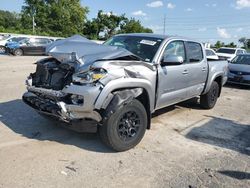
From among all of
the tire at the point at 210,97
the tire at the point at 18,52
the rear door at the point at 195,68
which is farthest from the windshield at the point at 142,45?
the tire at the point at 18,52

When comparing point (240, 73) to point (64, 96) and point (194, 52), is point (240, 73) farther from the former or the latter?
point (64, 96)

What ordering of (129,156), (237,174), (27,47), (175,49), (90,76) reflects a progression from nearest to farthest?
1. (237,174)
2. (90,76)
3. (129,156)
4. (175,49)
5. (27,47)

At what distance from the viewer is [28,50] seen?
26.9m

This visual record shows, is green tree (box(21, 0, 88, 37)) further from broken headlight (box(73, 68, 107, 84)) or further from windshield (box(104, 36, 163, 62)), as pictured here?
broken headlight (box(73, 68, 107, 84))

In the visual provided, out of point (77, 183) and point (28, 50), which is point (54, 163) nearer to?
point (77, 183)

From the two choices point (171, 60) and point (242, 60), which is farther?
point (242, 60)

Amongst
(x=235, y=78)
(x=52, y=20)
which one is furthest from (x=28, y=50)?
(x=52, y=20)

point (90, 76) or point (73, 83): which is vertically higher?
point (90, 76)

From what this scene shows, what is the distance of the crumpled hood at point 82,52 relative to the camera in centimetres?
486

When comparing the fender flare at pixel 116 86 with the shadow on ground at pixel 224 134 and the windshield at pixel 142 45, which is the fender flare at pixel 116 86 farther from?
the shadow on ground at pixel 224 134

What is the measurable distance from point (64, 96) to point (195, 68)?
3370 mm

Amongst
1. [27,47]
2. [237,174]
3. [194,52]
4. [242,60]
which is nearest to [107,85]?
[237,174]

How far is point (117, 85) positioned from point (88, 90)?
18.0 inches

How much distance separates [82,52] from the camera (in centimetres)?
502
